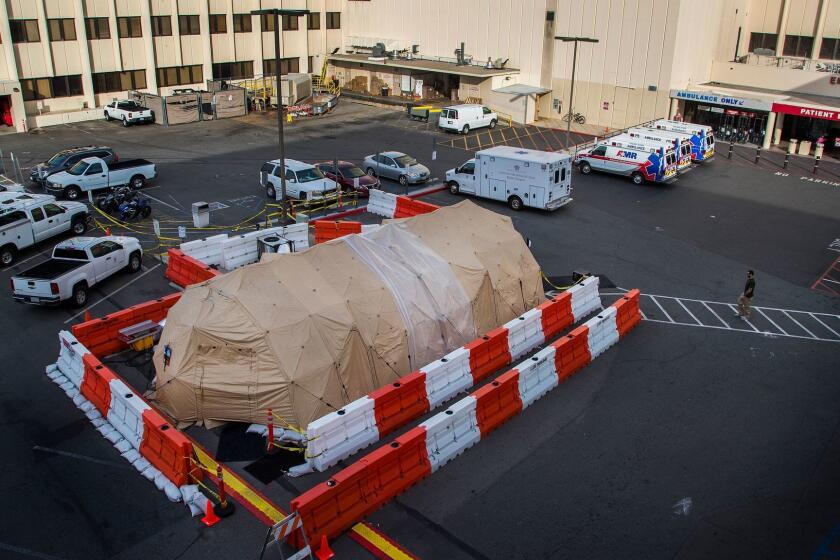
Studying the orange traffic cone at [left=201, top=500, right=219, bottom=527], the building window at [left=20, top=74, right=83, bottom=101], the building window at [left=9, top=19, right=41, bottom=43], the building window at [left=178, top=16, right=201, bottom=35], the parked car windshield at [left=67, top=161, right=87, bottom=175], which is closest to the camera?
the orange traffic cone at [left=201, top=500, right=219, bottom=527]

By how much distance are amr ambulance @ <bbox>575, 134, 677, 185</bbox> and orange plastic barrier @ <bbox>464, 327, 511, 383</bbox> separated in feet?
66.3

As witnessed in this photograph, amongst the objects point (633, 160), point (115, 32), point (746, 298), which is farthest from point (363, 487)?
point (115, 32)

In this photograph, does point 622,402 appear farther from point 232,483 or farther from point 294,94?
point 294,94

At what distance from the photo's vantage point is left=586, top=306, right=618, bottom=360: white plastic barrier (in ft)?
60.9

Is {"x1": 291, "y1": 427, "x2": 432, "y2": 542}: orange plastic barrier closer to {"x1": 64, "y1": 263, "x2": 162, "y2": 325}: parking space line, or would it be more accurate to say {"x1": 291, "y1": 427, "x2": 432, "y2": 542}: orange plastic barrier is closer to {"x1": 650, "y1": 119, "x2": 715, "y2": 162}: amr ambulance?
{"x1": 64, "y1": 263, "x2": 162, "y2": 325}: parking space line

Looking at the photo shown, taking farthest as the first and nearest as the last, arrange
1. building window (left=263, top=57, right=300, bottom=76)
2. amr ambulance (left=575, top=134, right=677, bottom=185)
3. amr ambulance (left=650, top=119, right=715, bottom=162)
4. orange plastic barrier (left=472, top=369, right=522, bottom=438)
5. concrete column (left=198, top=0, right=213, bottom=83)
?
1. building window (left=263, top=57, right=300, bottom=76)
2. concrete column (left=198, top=0, right=213, bottom=83)
3. amr ambulance (left=650, top=119, right=715, bottom=162)
4. amr ambulance (left=575, top=134, right=677, bottom=185)
5. orange plastic barrier (left=472, top=369, right=522, bottom=438)

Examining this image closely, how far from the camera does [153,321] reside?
19219mm

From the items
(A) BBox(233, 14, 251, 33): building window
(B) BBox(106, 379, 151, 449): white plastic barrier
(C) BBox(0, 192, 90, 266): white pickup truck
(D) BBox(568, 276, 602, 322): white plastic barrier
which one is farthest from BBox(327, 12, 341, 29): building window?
(B) BBox(106, 379, 151, 449): white plastic barrier

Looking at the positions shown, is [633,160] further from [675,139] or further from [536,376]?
[536,376]

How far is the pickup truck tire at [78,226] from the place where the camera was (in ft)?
88.1

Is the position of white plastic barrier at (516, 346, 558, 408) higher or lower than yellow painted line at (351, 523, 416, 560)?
higher

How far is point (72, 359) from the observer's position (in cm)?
1688

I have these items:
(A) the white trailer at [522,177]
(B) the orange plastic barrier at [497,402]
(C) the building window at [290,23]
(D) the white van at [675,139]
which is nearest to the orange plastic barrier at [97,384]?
(B) the orange plastic barrier at [497,402]

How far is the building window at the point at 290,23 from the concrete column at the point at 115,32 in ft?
41.7
